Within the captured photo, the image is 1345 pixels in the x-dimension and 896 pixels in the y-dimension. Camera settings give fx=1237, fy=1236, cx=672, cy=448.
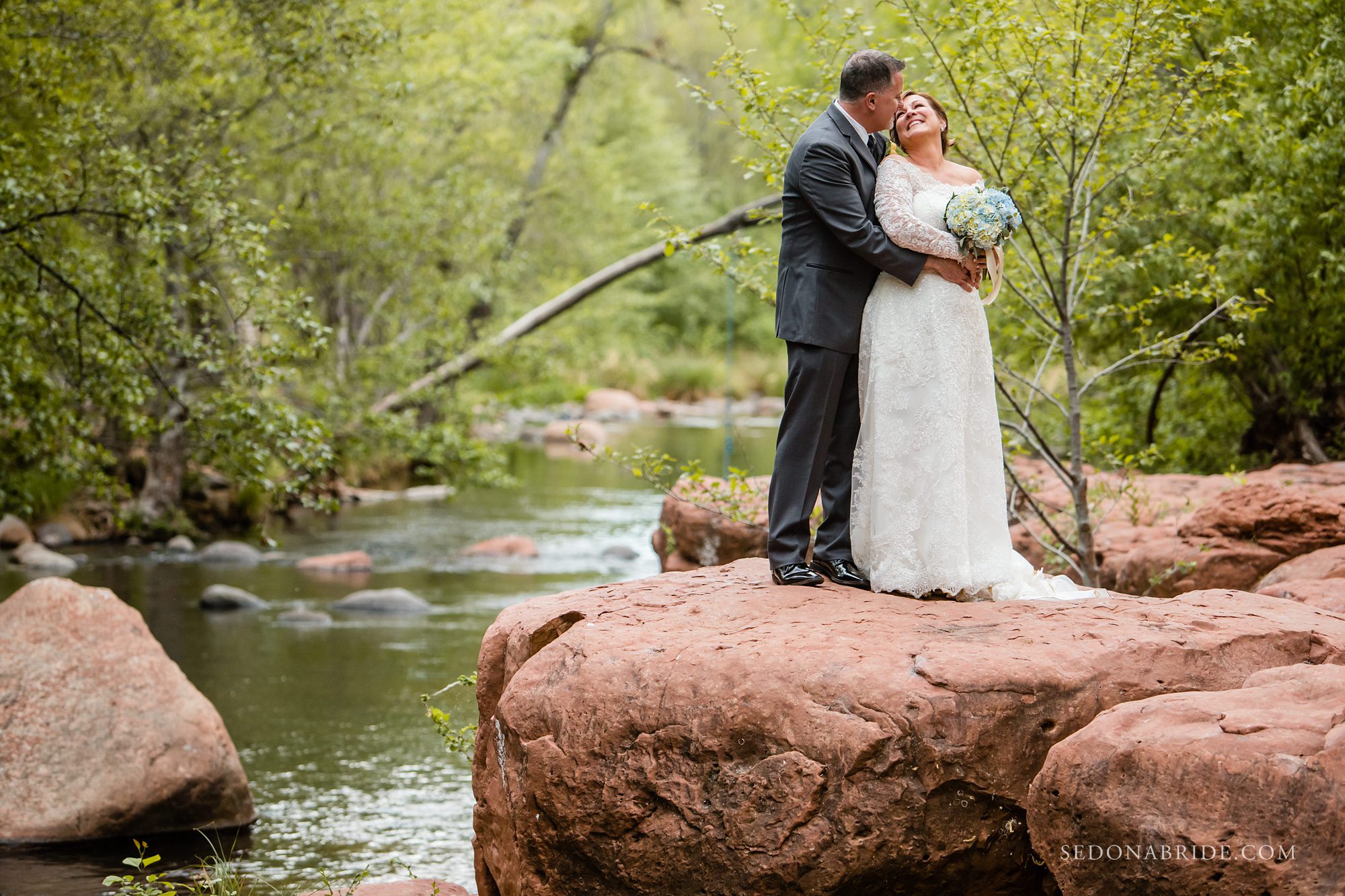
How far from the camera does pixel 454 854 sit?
6.91m

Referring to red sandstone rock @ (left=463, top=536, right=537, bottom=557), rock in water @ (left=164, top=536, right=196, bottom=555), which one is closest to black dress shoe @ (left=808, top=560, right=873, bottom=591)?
red sandstone rock @ (left=463, top=536, right=537, bottom=557)

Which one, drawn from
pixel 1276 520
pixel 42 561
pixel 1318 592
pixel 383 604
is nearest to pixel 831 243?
pixel 1318 592

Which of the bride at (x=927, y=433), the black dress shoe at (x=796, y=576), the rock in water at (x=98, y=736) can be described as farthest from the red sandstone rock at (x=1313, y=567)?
the rock in water at (x=98, y=736)

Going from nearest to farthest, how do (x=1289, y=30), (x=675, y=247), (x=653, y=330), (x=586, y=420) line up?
(x=675, y=247) → (x=1289, y=30) → (x=586, y=420) → (x=653, y=330)

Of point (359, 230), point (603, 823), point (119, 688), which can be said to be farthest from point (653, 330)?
point (603, 823)

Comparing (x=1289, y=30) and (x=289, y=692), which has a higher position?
(x=1289, y=30)

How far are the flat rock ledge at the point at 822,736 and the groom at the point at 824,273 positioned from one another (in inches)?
28.0

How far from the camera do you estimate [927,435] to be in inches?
194

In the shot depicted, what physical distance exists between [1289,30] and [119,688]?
971cm

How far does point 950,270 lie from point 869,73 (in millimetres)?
863

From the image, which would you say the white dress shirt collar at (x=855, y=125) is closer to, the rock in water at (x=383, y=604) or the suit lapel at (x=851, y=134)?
the suit lapel at (x=851, y=134)

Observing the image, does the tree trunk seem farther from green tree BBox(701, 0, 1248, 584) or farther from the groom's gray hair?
the groom's gray hair

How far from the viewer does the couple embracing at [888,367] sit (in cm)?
489

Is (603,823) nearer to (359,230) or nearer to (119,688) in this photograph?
(119,688)
